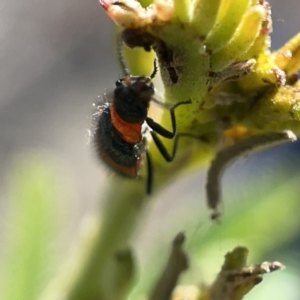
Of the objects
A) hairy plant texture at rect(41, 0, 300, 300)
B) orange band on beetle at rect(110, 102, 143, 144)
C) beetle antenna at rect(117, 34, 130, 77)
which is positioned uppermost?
orange band on beetle at rect(110, 102, 143, 144)

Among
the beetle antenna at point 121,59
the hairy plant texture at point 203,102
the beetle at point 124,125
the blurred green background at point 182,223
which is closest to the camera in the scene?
the hairy plant texture at point 203,102

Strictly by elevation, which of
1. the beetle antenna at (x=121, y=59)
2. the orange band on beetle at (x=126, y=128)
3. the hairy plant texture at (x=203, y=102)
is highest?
the orange band on beetle at (x=126, y=128)

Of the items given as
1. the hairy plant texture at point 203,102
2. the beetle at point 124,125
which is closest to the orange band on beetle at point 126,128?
the beetle at point 124,125

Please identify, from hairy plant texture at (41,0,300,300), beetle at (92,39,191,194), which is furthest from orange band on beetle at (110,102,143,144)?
hairy plant texture at (41,0,300,300)

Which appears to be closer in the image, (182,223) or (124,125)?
(124,125)

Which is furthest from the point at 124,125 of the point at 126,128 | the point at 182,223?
the point at 182,223

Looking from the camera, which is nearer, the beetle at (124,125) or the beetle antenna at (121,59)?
the beetle antenna at (121,59)

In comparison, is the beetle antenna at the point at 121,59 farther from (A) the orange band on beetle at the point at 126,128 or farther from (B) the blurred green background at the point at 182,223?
(A) the orange band on beetle at the point at 126,128

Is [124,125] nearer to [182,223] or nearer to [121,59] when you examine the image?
[121,59]

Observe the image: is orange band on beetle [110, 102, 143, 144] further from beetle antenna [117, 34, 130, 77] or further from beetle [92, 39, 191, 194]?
beetle antenna [117, 34, 130, 77]
